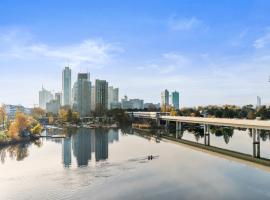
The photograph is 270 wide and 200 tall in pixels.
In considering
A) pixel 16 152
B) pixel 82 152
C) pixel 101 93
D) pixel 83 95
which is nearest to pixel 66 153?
pixel 82 152

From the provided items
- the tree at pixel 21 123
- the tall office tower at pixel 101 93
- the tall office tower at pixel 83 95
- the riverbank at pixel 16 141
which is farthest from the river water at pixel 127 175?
the tall office tower at pixel 83 95

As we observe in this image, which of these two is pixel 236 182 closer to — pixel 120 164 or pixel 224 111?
pixel 120 164

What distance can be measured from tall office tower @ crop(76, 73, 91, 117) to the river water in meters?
111

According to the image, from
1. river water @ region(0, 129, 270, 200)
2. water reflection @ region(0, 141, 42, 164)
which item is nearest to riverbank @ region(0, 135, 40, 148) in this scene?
water reflection @ region(0, 141, 42, 164)

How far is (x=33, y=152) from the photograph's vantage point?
49.8m

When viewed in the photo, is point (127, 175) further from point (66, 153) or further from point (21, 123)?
point (21, 123)

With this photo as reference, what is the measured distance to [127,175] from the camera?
109 feet

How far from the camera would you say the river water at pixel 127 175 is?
26.9 meters

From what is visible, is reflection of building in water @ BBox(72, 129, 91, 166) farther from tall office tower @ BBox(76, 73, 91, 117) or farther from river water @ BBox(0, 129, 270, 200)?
tall office tower @ BBox(76, 73, 91, 117)

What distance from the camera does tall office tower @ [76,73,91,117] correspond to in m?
162

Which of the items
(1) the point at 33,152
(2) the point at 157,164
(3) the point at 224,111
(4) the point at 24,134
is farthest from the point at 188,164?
(3) the point at 224,111

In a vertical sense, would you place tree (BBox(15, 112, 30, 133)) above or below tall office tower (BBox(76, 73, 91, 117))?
below

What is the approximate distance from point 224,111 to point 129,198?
299 ft

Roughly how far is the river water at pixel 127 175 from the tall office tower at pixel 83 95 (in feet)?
364
